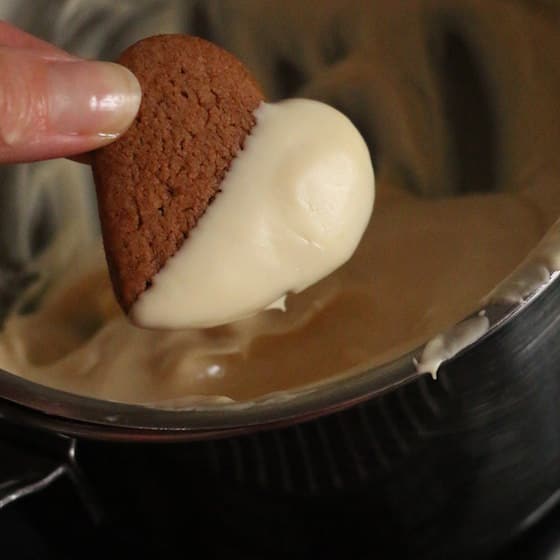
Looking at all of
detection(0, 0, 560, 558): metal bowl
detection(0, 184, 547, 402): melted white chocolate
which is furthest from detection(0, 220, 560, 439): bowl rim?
detection(0, 184, 547, 402): melted white chocolate

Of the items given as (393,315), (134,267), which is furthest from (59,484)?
(393,315)

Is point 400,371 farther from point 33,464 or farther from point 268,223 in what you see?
point 33,464

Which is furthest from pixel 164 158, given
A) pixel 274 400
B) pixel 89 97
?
pixel 274 400

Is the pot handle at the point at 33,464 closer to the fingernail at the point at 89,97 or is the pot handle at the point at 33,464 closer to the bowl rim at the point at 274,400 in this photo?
the bowl rim at the point at 274,400

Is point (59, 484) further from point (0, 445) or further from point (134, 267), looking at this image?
point (134, 267)

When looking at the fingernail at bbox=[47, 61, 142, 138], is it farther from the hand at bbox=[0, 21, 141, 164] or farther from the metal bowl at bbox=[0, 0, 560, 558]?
the metal bowl at bbox=[0, 0, 560, 558]

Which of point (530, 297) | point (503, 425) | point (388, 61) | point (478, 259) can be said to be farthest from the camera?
point (388, 61)
